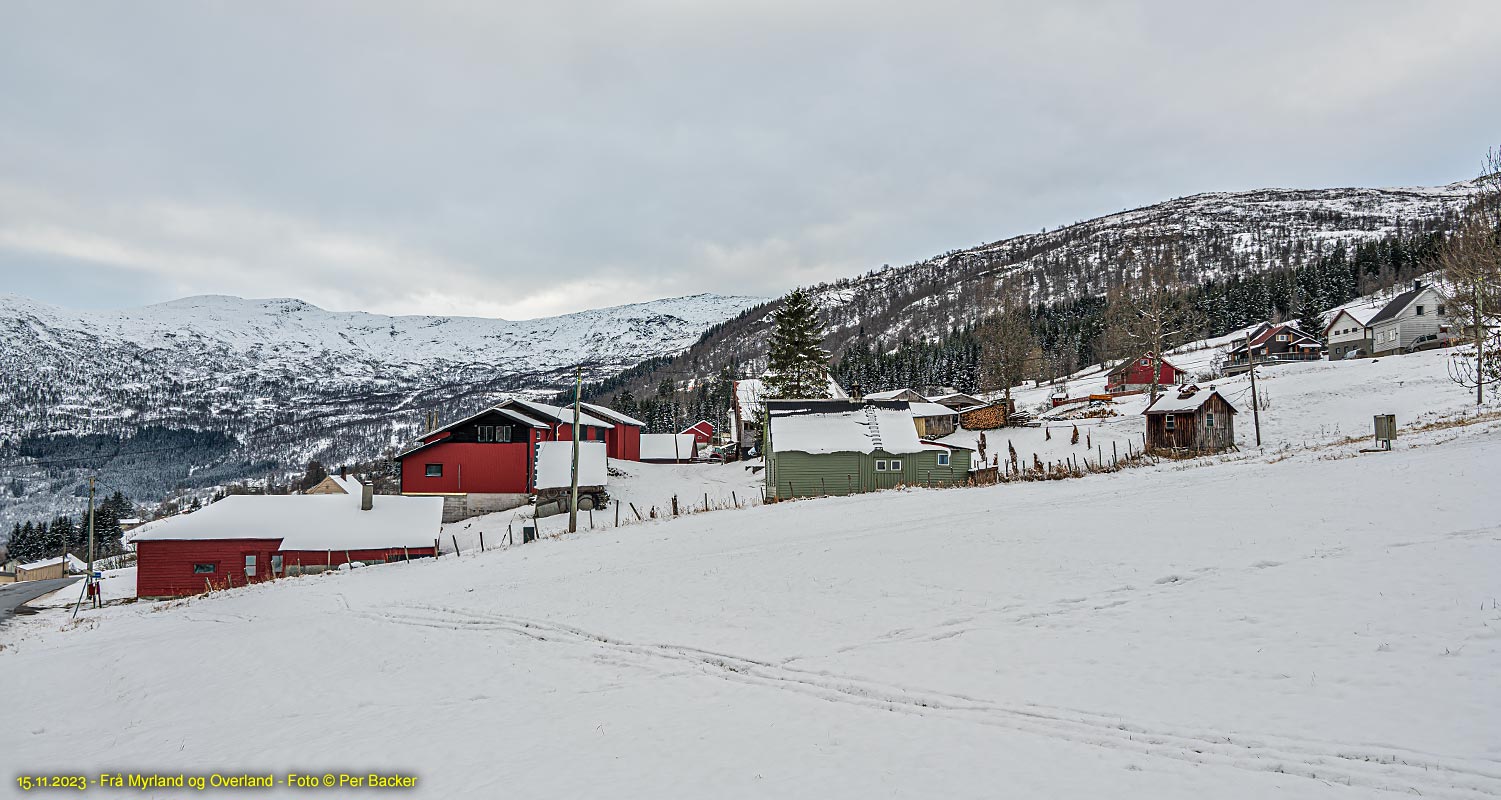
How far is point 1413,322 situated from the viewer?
6625 cm

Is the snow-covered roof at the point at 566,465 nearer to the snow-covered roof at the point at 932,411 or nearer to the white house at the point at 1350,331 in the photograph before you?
the snow-covered roof at the point at 932,411

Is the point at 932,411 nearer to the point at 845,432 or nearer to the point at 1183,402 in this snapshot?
the point at 1183,402

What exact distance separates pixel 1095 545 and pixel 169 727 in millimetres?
19148

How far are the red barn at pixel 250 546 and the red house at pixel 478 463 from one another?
33.6 feet

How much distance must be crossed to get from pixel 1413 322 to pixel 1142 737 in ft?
279

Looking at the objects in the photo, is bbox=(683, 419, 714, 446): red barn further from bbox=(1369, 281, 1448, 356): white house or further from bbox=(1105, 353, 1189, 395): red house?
bbox=(1369, 281, 1448, 356): white house

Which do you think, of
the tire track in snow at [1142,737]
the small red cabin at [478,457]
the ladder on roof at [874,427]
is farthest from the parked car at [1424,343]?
the small red cabin at [478,457]

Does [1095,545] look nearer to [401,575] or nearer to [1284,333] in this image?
[401,575]

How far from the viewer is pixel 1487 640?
9.09m

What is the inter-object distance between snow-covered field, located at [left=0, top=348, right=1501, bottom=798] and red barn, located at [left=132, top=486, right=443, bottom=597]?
44.5 ft

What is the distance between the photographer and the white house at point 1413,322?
6512cm

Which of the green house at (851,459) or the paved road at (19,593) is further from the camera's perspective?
the paved road at (19,593)

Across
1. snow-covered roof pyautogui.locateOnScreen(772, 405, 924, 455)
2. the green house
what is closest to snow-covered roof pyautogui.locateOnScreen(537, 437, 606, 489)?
the green house

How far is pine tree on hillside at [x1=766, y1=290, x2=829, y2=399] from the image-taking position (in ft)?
192
